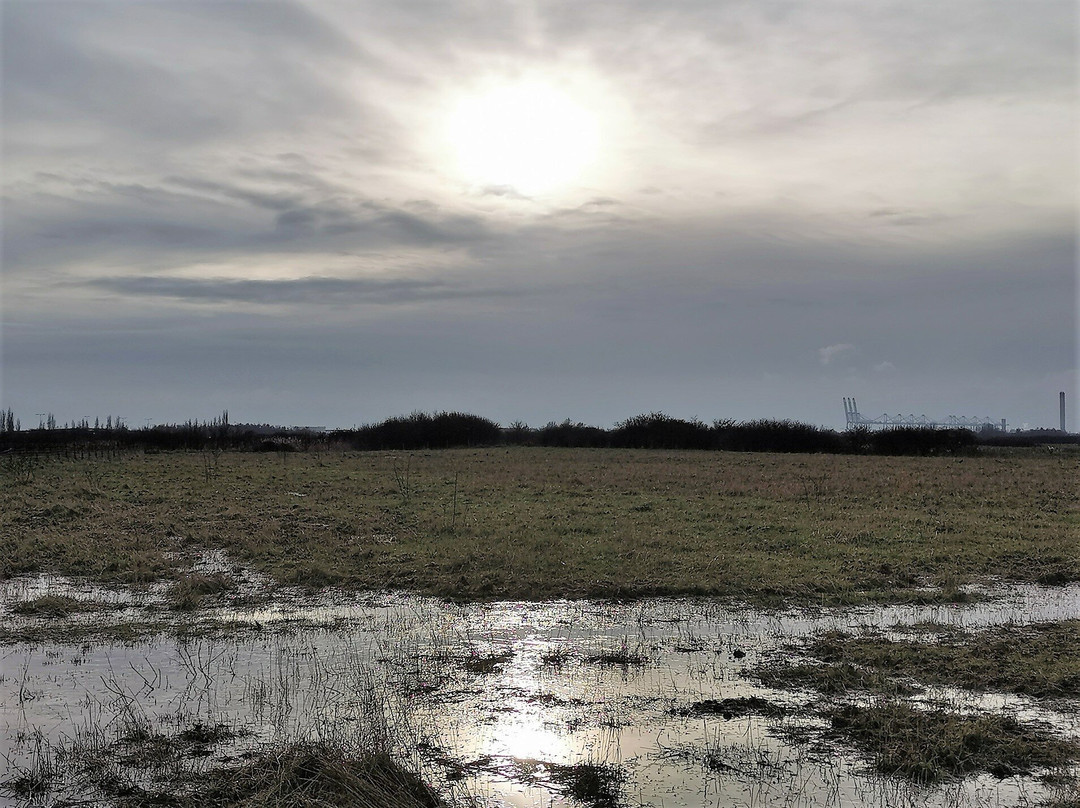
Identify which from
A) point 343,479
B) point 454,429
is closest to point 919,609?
point 343,479

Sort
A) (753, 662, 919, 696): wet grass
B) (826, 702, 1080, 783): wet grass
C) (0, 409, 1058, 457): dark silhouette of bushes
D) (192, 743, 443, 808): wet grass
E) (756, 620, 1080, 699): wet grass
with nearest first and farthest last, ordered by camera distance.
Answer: (192, 743, 443, 808): wet grass, (826, 702, 1080, 783): wet grass, (753, 662, 919, 696): wet grass, (756, 620, 1080, 699): wet grass, (0, 409, 1058, 457): dark silhouette of bushes

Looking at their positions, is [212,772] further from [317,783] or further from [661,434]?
[661,434]

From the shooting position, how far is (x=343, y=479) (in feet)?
105

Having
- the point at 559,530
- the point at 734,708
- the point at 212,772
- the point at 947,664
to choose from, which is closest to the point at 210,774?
the point at 212,772

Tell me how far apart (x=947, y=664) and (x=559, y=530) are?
37.3ft

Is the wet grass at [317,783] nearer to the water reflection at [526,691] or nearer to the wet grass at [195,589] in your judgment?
the water reflection at [526,691]

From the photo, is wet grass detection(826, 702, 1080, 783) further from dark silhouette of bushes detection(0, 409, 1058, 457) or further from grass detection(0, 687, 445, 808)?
dark silhouette of bushes detection(0, 409, 1058, 457)

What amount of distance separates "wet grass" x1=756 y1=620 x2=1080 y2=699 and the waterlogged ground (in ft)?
0.93

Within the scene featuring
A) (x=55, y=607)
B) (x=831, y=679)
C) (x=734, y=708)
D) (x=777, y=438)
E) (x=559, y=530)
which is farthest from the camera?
(x=777, y=438)

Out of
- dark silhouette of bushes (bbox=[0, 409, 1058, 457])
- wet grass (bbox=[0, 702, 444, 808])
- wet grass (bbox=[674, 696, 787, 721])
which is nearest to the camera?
wet grass (bbox=[0, 702, 444, 808])

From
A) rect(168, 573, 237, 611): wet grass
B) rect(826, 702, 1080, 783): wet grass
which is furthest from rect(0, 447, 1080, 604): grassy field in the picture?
rect(826, 702, 1080, 783): wet grass

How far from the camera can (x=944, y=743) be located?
8094 millimetres

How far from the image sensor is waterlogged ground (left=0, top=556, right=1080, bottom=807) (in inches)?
299

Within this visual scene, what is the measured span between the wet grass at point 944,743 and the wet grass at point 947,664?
1.11m
